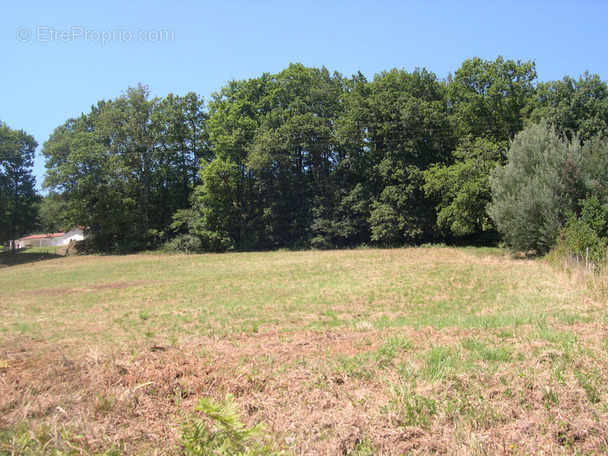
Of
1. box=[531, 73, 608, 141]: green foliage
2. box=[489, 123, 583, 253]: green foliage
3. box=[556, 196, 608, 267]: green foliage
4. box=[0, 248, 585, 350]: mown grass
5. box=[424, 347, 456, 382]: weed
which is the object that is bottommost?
box=[0, 248, 585, 350]: mown grass

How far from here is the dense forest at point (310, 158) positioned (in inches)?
1382

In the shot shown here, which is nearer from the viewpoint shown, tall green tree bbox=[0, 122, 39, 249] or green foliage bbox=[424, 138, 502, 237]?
green foliage bbox=[424, 138, 502, 237]

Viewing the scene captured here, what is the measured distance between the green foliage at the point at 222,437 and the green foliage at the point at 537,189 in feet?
78.9

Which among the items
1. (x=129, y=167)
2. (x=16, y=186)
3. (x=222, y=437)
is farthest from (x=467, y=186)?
(x=16, y=186)

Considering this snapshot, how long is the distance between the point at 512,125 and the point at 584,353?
36.8 meters

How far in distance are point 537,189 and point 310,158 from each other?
26539 mm

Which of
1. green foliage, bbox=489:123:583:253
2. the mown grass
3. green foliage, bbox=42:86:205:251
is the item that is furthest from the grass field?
green foliage, bbox=42:86:205:251

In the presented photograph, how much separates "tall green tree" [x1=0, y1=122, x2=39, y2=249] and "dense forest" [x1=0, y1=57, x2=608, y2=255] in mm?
413

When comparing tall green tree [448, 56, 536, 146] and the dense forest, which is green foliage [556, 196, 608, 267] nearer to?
the dense forest

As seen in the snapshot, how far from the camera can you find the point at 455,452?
3.36 m

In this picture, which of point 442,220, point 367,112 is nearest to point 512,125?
point 442,220

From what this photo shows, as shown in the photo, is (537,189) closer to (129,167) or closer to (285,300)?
(285,300)

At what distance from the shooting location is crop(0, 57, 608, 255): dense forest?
3509cm

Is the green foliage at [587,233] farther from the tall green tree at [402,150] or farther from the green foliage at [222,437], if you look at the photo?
the tall green tree at [402,150]
